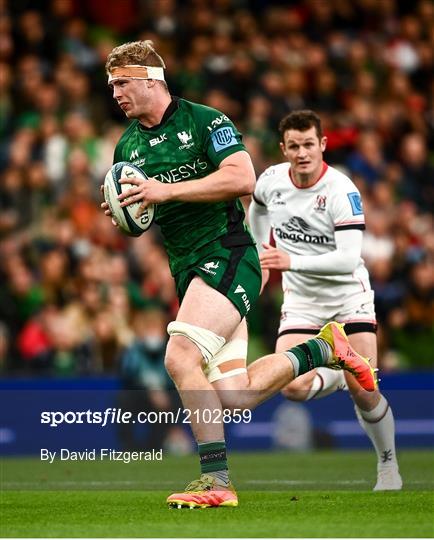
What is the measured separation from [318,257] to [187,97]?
28.3 feet

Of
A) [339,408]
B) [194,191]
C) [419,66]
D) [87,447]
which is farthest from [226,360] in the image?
[419,66]

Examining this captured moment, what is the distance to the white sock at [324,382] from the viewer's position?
10188mm

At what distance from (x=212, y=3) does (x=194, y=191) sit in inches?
515

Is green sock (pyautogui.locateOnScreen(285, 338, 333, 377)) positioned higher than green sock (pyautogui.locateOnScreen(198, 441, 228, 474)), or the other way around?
green sock (pyautogui.locateOnScreen(285, 338, 333, 377))

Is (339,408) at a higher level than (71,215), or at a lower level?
lower

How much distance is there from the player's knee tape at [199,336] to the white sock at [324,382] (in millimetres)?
1927

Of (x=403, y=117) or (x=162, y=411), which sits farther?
(x=403, y=117)

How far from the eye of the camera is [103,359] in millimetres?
15398

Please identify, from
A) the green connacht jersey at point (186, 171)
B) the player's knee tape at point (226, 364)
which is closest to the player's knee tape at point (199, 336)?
the player's knee tape at point (226, 364)

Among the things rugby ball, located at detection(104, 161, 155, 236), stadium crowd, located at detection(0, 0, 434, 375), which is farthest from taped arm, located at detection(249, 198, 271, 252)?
stadium crowd, located at detection(0, 0, 434, 375)

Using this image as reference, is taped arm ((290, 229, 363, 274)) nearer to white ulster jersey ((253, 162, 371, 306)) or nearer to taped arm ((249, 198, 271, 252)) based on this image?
white ulster jersey ((253, 162, 371, 306))

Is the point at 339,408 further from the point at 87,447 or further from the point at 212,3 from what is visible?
the point at 212,3

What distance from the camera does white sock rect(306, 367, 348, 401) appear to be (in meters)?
10.2

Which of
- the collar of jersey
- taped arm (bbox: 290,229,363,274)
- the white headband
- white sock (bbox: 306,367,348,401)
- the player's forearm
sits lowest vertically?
white sock (bbox: 306,367,348,401)
